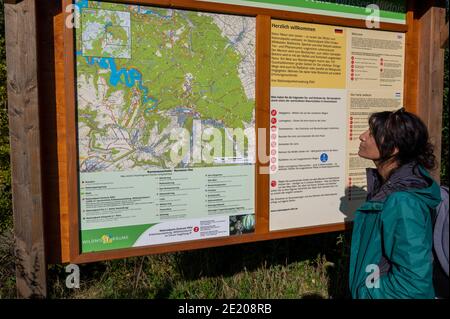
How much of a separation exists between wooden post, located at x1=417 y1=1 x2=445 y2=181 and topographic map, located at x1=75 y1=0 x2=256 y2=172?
1.78 m

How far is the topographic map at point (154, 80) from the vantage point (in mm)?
2891

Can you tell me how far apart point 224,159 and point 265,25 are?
1076 millimetres

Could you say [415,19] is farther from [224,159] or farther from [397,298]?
[397,298]

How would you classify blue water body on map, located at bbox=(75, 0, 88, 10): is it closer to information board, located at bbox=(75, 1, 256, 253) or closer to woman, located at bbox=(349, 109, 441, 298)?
information board, located at bbox=(75, 1, 256, 253)

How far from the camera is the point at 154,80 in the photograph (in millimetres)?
3070

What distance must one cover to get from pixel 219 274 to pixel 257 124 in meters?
2.14

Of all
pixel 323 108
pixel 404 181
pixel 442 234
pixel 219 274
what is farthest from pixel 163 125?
pixel 219 274

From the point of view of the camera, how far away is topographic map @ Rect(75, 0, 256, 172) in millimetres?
2891

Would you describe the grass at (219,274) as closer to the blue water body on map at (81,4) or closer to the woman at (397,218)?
the woman at (397,218)

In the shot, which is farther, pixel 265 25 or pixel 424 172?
pixel 265 25

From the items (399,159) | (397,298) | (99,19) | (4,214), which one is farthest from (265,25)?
(4,214)

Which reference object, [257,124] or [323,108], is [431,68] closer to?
[323,108]

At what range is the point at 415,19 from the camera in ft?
13.6

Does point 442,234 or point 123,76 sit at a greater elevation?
point 123,76
